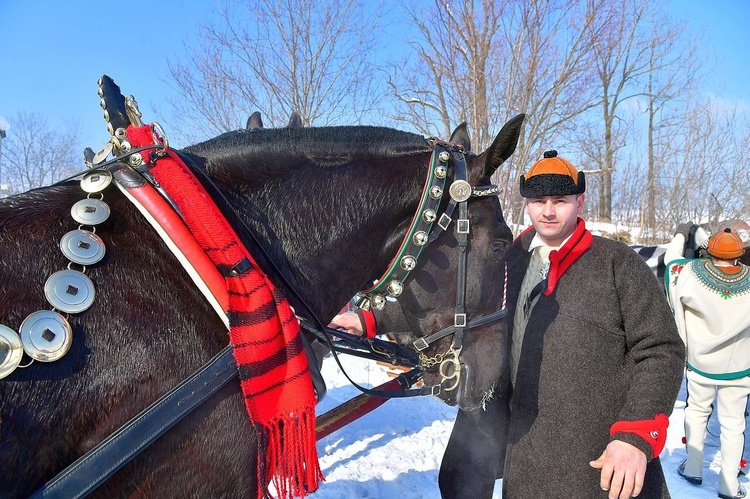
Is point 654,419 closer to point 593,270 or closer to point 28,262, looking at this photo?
point 593,270

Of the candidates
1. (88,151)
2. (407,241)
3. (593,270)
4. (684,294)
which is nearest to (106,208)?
(88,151)

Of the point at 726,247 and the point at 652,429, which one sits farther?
the point at 726,247

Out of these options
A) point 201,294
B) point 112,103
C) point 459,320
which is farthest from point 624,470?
point 112,103

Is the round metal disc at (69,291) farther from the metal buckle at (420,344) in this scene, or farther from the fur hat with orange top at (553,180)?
the fur hat with orange top at (553,180)

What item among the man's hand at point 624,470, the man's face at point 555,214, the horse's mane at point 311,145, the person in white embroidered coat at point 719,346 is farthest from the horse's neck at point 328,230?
the person in white embroidered coat at point 719,346

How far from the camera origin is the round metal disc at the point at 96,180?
1.27m

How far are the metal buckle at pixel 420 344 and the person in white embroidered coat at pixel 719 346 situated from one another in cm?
351

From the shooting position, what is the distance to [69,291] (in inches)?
45.2

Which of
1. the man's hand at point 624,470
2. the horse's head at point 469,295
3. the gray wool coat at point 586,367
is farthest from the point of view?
the gray wool coat at point 586,367

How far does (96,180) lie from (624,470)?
2.04 meters

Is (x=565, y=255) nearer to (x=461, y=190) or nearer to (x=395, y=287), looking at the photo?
(x=461, y=190)

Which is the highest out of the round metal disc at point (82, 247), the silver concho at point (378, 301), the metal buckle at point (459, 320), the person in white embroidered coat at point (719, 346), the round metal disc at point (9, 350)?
the round metal disc at point (82, 247)

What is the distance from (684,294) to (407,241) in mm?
3724

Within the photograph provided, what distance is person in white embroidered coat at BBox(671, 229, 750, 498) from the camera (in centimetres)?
398
